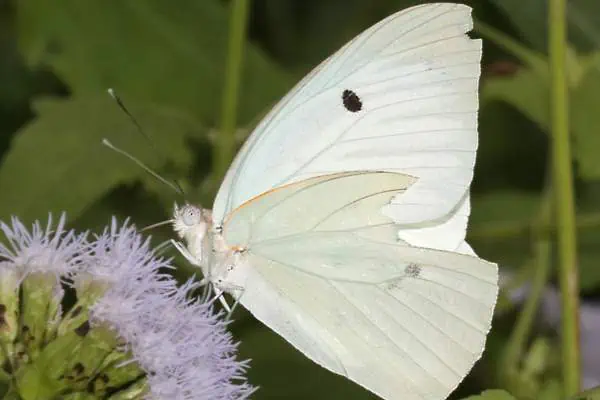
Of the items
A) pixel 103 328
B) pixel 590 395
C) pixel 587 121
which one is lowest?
pixel 590 395

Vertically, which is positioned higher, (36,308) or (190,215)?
(190,215)

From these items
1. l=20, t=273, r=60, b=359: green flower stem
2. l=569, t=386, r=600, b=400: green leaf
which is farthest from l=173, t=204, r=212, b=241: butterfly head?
l=569, t=386, r=600, b=400: green leaf

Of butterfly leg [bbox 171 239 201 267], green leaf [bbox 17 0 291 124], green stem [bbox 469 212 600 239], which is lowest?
butterfly leg [bbox 171 239 201 267]

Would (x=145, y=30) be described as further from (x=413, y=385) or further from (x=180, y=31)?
(x=413, y=385)

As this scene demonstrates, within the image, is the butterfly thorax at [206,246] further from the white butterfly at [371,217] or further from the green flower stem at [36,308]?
A: the green flower stem at [36,308]

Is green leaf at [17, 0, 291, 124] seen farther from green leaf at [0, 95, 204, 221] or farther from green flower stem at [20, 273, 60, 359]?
green flower stem at [20, 273, 60, 359]

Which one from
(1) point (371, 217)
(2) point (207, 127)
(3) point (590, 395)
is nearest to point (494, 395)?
(3) point (590, 395)

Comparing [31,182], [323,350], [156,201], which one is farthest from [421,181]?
[156,201]

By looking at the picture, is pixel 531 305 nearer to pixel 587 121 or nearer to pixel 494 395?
pixel 587 121
